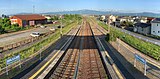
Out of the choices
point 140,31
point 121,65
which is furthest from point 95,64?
point 140,31

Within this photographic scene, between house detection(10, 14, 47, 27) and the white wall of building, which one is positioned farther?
house detection(10, 14, 47, 27)

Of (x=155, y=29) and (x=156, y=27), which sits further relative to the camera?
(x=155, y=29)

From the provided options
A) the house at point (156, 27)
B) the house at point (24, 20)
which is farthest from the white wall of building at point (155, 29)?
the house at point (24, 20)

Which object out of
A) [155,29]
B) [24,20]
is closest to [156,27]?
[155,29]

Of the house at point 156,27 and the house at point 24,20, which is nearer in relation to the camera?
the house at point 156,27

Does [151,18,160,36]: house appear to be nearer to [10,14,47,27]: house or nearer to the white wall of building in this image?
the white wall of building

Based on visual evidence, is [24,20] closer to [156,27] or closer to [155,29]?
[155,29]

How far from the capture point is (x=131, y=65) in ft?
59.2

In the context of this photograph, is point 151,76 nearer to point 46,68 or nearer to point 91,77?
point 91,77

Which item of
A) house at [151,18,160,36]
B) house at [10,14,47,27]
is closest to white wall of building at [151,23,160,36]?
house at [151,18,160,36]

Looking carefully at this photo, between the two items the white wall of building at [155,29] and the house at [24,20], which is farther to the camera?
the house at [24,20]

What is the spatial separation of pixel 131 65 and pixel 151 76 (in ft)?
11.0

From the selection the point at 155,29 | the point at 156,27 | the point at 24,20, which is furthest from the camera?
the point at 24,20

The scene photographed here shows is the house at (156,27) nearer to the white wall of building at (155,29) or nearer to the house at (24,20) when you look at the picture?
the white wall of building at (155,29)
